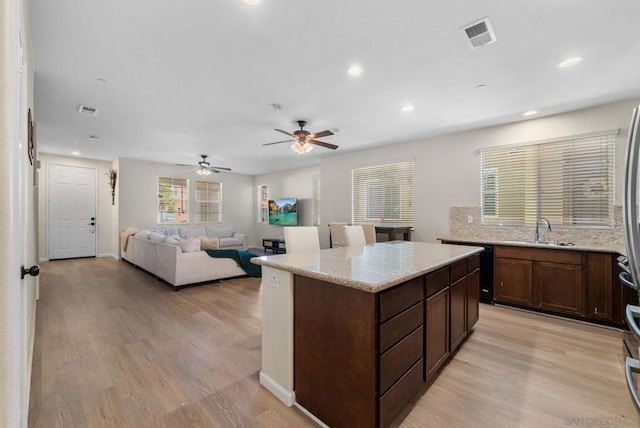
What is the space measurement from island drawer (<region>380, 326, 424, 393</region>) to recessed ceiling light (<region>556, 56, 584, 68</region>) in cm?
280

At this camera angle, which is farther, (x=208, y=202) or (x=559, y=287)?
(x=208, y=202)

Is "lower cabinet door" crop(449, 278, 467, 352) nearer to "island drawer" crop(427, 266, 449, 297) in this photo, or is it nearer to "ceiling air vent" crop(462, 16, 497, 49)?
"island drawer" crop(427, 266, 449, 297)

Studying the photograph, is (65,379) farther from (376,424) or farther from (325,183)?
(325,183)

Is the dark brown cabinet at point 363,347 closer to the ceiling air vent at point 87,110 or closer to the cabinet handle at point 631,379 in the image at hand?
the cabinet handle at point 631,379

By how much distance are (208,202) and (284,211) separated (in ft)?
8.34

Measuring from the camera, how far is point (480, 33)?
225 centimetres

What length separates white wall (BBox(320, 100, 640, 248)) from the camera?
3615 millimetres

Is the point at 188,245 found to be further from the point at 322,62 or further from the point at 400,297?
the point at 400,297

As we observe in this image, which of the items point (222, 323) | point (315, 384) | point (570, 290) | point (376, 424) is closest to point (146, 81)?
point (222, 323)

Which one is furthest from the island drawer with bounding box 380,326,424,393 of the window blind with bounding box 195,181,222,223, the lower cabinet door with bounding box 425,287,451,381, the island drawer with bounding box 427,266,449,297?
the window blind with bounding box 195,181,222,223

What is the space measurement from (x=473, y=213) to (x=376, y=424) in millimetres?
4043

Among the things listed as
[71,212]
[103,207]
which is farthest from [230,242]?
[71,212]

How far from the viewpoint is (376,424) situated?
146cm

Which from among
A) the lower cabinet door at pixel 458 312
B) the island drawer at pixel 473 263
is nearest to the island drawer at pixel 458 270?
the lower cabinet door at pixel 458 312
